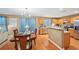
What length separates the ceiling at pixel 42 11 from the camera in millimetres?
1793

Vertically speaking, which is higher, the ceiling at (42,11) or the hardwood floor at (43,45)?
the ceiling at (42,11)

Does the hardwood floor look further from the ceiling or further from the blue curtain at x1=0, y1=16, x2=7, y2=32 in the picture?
the ceiling

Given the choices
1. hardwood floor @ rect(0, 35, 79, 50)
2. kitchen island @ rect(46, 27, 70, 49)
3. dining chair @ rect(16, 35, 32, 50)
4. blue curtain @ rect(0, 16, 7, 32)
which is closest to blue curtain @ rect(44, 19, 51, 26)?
kitchen island @ rect(46, 27, 70, 49)

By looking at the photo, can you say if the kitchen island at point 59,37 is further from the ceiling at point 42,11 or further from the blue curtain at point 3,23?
the blue curtain at point 3,23

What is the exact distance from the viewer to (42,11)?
1.85m

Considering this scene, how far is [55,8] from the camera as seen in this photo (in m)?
1.82

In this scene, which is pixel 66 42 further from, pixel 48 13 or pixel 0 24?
pixel 0 24

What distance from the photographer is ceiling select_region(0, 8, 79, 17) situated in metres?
1.79

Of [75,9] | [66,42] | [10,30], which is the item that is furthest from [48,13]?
[10,30]

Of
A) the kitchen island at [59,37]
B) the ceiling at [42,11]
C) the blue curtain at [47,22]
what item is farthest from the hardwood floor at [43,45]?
the ceiling at [42,11]

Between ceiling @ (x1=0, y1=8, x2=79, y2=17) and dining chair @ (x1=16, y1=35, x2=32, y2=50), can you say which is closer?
ceiling @ (x1=0, y1=8, x2=79, y2=17)

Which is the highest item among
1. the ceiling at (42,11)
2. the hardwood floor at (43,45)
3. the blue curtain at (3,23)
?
the ceiling at (42,11)
